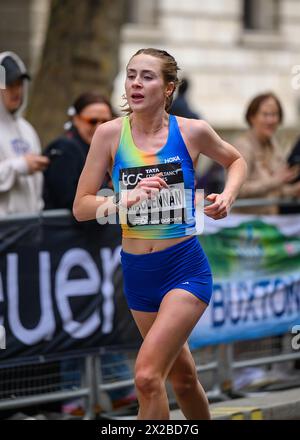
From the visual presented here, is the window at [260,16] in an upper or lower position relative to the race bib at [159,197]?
upper

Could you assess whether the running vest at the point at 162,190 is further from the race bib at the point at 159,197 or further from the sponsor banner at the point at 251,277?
the sponsor banner at the point at 251,277

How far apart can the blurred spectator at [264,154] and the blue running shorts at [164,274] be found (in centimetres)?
349

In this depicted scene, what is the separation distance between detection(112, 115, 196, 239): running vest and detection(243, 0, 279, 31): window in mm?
22101

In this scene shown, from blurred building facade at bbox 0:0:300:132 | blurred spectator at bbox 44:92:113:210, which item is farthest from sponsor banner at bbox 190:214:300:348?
blurred building facade at bbox 0:0:300:132

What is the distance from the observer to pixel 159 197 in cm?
575

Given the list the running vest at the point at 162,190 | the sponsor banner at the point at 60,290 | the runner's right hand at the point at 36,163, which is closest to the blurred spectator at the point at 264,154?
the sponsor banner at the point at 60,290

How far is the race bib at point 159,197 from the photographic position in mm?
5773

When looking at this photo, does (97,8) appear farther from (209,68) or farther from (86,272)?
(209,68)

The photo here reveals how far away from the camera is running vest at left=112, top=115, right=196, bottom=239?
5.79m

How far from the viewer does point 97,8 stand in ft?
41.1

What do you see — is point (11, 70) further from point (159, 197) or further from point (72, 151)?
point (159, 197)

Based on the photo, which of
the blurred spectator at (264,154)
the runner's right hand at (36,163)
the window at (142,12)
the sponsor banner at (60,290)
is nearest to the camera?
the sponsor banner at (60,290)

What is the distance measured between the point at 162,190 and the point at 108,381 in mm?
2719
